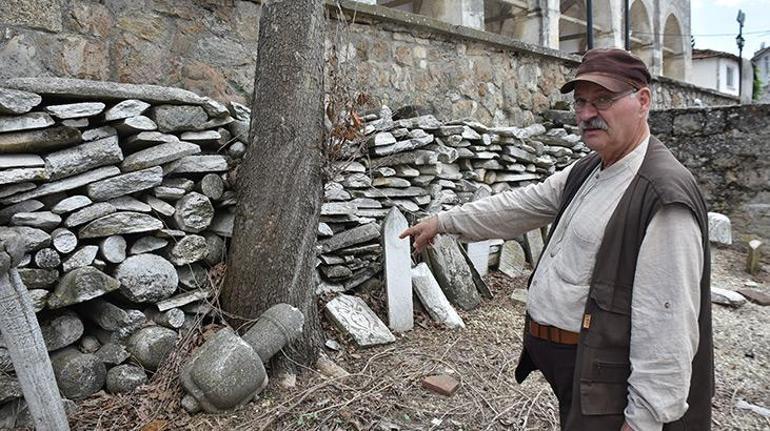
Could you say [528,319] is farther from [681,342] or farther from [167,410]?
[167,410]

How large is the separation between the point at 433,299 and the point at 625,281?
2315mm

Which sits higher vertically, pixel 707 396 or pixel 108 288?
pixel 108 288

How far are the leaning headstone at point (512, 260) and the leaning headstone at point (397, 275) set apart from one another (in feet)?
4.62

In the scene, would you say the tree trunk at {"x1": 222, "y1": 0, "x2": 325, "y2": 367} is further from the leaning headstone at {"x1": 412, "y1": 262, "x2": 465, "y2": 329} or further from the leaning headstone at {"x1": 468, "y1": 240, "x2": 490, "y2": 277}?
the leaning headstone at {"x1": 468, "y1": 240, "x2": 490, "y2": 277}

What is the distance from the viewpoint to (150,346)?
8.47 feet

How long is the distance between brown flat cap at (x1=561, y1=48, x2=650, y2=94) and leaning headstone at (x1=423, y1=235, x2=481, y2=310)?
250 cm

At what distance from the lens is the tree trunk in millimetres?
2732

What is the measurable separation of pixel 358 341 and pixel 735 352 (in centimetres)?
258

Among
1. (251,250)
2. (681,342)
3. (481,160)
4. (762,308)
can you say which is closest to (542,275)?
(681,342)

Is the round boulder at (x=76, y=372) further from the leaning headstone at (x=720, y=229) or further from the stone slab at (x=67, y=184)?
the leaning headstone at (x=720, y=229)

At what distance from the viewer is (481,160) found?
473 centimetres

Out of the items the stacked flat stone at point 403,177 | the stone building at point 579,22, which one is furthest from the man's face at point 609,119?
the stone building at point 579,22

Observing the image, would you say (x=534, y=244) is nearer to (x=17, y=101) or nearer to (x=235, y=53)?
(x=235, y=53)

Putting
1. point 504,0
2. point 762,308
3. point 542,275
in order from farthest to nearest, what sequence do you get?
point 504,0, point 762,308, point 542,275
